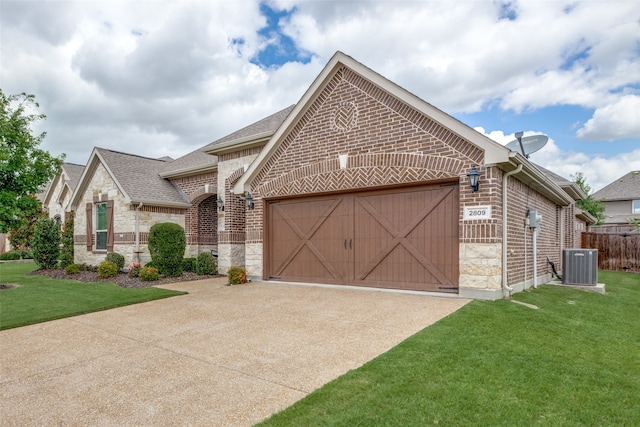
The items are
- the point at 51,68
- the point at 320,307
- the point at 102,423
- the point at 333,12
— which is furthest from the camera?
the point at 51,68

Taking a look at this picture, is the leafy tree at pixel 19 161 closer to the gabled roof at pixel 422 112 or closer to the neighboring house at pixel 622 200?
the gabled roof at pixel 422 112

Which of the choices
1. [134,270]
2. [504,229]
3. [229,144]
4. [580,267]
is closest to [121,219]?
[134,270]

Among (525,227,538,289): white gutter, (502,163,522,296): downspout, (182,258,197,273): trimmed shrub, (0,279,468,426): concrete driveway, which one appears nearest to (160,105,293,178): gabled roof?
(182,258,197,273): trimmed shrub

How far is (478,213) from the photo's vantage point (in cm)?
732

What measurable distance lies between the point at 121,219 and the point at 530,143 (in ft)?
49.5

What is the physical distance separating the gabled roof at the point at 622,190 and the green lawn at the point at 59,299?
3606 cm

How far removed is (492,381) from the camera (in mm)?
3553

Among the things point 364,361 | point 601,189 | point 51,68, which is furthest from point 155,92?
point 601,189

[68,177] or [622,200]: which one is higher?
[68,177]

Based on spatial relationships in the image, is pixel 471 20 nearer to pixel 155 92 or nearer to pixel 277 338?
pixel 277 338

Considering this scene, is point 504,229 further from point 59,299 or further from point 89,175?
point 89,175

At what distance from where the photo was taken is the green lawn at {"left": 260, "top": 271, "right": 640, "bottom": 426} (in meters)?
2.92

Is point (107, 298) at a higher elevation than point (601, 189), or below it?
below

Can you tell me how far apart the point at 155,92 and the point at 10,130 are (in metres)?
9.31
